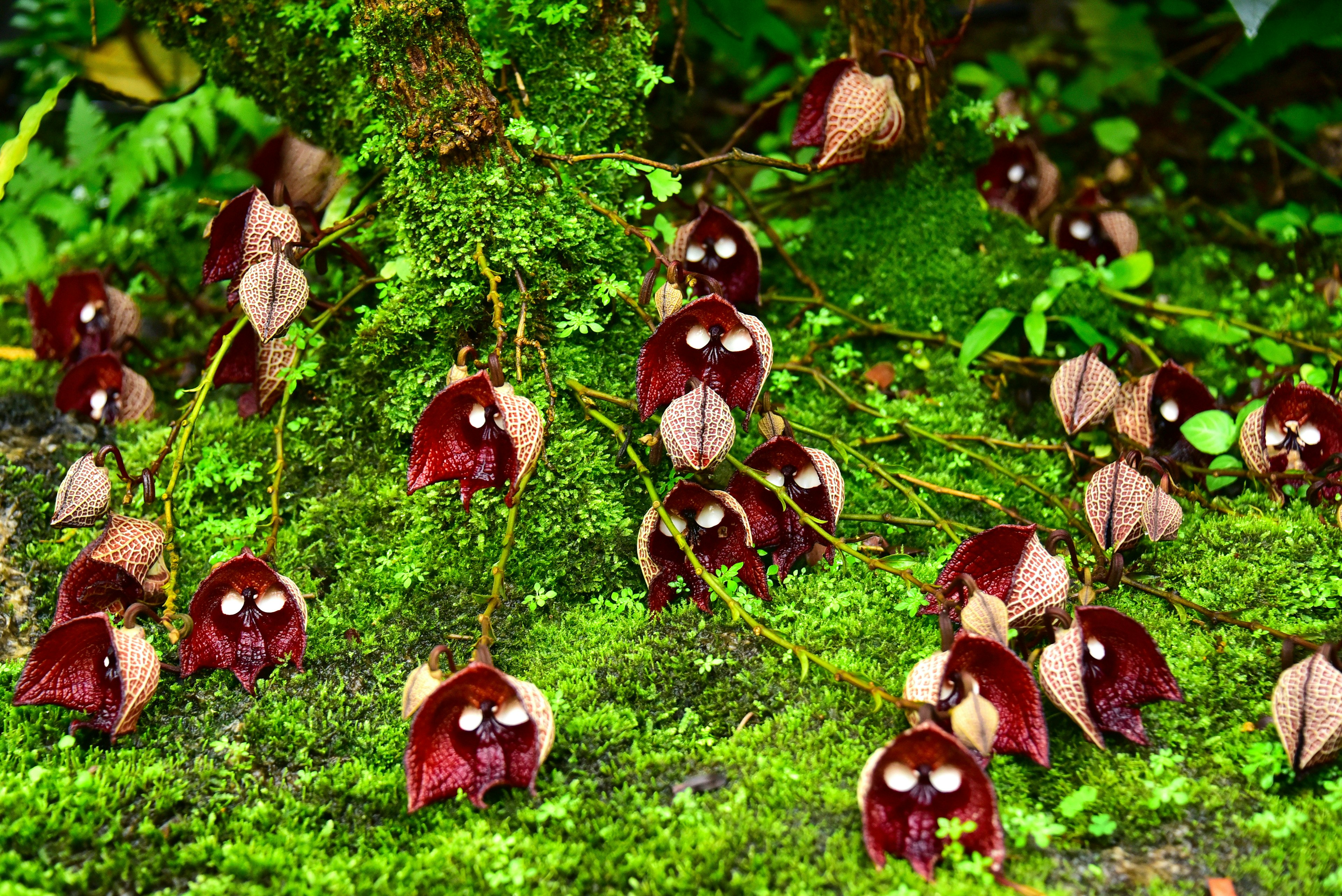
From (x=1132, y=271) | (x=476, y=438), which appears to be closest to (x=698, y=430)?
(x=476, y=438)

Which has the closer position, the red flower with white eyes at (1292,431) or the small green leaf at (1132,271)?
the red flower with white eyes at (1292,431)

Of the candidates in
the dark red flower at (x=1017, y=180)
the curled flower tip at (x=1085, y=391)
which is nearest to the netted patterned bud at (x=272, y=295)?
the curled flower tip at (x=1085, y=391)

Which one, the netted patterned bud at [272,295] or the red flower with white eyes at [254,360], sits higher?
the netted patterned bud at [272,295]

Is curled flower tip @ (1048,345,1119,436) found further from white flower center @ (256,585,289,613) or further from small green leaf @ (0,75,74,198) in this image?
small green leaf @ (0,75,74,198)

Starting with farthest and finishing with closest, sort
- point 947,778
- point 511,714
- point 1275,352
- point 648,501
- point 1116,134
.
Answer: point 1116,134 → point 1275,352 → point 648,501 → point 511,714 → point 947,778

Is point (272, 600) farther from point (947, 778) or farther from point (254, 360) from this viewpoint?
point (947, 778)

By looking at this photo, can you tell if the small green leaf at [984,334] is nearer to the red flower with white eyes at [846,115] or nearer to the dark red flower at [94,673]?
the red flower with white eyes at [846,115]
